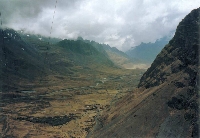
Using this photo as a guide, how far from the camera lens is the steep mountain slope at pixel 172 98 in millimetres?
48053

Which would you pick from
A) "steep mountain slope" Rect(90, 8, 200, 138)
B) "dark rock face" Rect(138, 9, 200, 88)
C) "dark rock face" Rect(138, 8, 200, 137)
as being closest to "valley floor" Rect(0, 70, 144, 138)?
"steep mountain slope" Rect(90, 8, 200, 138)

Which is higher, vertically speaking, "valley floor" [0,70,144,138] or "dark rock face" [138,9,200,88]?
"dark rock face" [138,9,200,88]

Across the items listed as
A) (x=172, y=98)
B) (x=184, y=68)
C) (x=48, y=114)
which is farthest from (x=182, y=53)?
(x=48, y=114)

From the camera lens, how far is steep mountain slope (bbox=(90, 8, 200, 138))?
158 feet

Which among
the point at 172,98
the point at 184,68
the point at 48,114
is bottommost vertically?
the point at 48,114

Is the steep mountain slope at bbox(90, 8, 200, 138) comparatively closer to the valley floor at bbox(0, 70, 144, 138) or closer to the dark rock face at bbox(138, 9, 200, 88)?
the dark rock face at bbox(138, 9, 200, 88)

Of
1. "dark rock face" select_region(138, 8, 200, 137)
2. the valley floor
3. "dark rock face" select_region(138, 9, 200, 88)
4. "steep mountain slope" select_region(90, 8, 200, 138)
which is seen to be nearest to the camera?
"steep mountain slope" select_region(90, 8, 200, 138)

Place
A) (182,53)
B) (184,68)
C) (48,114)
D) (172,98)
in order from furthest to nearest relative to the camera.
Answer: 1. (48,114)
2. (182,53)
3. (184,68)
4. (172,98)

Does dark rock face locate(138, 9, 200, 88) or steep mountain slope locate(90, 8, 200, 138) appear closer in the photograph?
steep mountain slope locate(90, 8, 200, 138)

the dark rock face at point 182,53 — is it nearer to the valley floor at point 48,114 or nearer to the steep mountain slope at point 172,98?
the steep mountain slope at point 172,98

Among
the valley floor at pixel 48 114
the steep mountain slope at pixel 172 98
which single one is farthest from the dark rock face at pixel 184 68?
the valley floor at pixel 48 114

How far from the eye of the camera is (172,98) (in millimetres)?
53750

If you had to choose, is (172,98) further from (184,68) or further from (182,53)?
(182,53)

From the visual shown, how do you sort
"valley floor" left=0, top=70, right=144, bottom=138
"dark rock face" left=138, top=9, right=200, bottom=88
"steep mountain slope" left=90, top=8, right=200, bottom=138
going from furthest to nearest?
"valley floor" left=0, top=70, right=144, bottom=138
"dark rock face" left=138, top=9, right=200, bottom=88
"steep mountain slope" left=90, top=8, right=200, bottom=138
